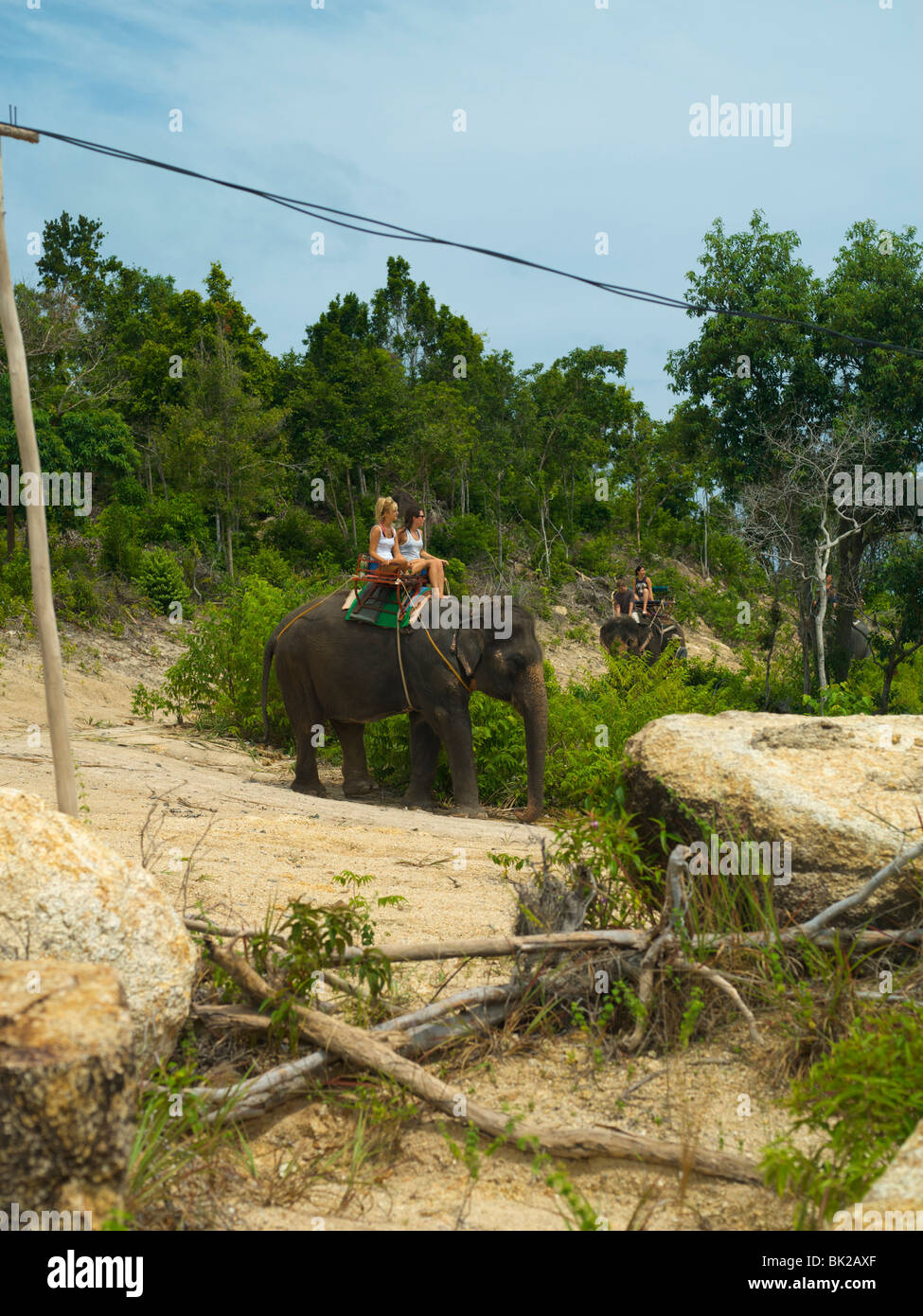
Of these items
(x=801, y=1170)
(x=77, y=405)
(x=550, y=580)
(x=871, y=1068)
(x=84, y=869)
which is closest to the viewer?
(x=801, y=1170)

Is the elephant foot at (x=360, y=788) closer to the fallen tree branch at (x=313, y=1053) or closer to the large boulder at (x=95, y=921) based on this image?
the fallen tree branch at (x=313, y=1053)

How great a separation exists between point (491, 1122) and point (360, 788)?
7616mm

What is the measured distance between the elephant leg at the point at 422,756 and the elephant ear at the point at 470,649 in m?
0.76

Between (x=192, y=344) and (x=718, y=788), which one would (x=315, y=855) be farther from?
(x=192, y=344)

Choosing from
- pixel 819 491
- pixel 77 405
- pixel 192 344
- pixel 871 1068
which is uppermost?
pixel 192 344

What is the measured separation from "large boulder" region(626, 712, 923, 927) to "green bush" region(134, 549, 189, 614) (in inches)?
721

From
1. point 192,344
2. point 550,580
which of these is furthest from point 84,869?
point 192,344

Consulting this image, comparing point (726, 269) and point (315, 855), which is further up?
point (726, 269)

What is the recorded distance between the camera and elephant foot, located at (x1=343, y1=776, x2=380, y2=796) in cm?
1099

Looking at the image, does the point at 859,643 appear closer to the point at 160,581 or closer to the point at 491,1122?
the point at 160,581

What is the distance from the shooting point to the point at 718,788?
179 inches

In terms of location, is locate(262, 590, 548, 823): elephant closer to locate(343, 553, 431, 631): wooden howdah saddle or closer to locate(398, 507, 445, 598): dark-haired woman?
locate(343, 553, 431, 631): wooden howdah saddle

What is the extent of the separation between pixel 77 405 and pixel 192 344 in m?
9.85

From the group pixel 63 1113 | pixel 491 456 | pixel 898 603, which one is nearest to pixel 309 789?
pixel 63 1113
